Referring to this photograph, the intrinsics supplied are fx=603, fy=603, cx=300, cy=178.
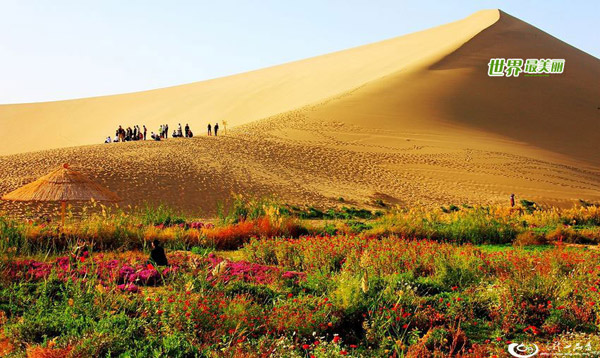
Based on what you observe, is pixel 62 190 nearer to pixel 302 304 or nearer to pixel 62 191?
pixel 62 191

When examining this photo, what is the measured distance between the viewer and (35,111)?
85.4 m

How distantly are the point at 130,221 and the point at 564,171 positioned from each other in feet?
96.2

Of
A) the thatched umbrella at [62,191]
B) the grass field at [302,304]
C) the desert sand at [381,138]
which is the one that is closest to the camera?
the grass field at [302,304]

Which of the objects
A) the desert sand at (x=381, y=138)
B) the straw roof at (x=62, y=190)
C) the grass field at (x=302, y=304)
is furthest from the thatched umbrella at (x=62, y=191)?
the desert sand at (x=381, y=138)

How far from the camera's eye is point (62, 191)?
14.0 m

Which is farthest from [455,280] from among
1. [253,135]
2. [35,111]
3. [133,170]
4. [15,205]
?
[35,111]

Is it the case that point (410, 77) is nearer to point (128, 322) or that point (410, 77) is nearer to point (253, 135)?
point (253, 135)

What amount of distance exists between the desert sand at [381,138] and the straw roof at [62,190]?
17.9 ft

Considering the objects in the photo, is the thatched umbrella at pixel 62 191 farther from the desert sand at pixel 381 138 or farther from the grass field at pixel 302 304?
the desert sand at pixel 381 138

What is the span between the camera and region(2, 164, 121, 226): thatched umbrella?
13906 millimetres

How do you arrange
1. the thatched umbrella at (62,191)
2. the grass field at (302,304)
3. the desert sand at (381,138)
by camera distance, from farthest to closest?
1. the desert sand at (381,138)
2. the thatched umbrella at (62,191)
3. the grass field at (302,304)

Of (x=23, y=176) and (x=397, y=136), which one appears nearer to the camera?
(x=23, y=176)

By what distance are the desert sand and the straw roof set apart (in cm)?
546

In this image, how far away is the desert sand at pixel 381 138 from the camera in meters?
25.9
